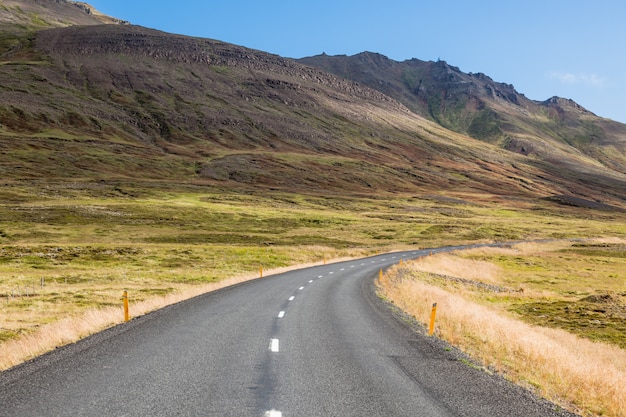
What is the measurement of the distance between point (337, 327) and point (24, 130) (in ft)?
678

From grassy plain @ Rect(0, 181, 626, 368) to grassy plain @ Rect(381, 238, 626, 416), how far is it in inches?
491

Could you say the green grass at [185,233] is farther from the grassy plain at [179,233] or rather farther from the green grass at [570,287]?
the green grass at [570,287]

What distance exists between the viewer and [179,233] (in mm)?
79188

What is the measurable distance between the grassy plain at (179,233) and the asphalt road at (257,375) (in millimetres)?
2950

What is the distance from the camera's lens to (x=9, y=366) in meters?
11.5

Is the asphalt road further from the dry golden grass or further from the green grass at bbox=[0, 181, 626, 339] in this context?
the green grass at bbox=[0, 181, 626, 339]

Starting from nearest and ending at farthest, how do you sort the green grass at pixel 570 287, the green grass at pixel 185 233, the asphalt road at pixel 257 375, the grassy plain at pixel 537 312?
the asphalt road at pixel 257 375 → the grassy plain at pixel 537 312 → the green grass at pixel 570 287 → the green grass at pixel 185 233

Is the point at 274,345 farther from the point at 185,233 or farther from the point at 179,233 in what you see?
the point at 185,233

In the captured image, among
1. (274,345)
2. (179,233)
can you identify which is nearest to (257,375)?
(274,345)

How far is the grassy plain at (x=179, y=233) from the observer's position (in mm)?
32219

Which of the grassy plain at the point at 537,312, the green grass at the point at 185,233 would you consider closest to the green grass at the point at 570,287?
the grassy plain at the point at 537,312

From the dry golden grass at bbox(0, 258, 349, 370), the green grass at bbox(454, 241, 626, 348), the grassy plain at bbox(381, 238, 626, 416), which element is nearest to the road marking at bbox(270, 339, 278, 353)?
the grassy plain at bbox(381, 238, 626, 416)

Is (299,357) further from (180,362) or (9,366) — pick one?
(9,366)

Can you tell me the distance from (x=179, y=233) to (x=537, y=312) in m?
59.9
